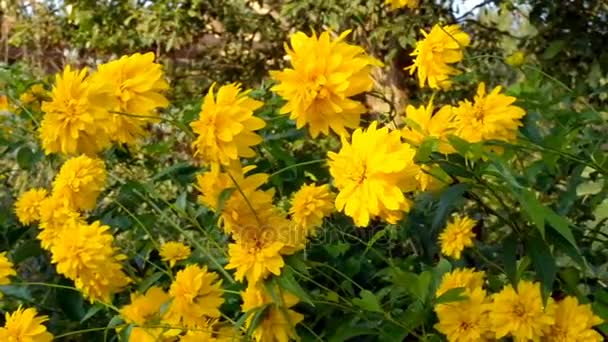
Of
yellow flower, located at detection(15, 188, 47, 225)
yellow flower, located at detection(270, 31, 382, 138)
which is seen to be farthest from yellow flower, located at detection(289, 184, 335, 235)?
yellow flower, located at detection(15, 188, 47, 225)

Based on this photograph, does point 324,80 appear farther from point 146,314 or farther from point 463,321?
point 146,314

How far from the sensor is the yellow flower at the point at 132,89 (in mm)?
1168

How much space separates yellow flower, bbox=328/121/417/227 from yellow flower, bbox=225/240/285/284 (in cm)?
15

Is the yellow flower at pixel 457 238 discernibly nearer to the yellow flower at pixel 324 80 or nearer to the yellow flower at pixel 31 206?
the yellow flower at pixel 324 80

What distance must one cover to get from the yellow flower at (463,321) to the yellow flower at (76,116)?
0.44 meters

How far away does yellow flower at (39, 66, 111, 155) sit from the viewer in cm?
114

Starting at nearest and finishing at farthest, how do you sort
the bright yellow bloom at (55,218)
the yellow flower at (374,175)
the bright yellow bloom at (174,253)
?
the yellow flower at (374,175) → the bright yellow bloom at (55,218) → the bright yellow bloom at (174,253)

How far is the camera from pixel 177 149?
392cm

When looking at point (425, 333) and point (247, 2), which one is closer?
point (425, 333)

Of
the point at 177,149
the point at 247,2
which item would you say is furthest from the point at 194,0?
the point at 177,149

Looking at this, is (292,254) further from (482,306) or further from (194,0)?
(194,0)

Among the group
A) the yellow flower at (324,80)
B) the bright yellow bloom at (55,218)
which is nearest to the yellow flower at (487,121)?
the yellow flower at (324,80)

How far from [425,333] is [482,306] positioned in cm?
9

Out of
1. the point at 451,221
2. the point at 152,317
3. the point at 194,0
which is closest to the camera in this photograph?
the point at 152,317
